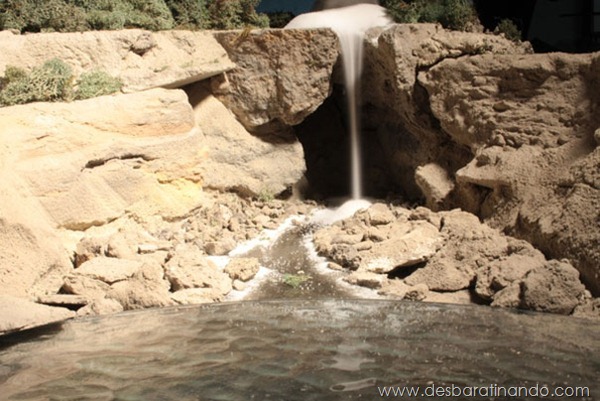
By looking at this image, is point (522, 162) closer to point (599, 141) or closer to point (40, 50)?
Result: point (599, 141)

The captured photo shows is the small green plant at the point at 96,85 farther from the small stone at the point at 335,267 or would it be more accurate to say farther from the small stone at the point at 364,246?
the small stone at the point at 364,246

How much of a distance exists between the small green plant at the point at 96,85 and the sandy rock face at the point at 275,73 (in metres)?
2.03

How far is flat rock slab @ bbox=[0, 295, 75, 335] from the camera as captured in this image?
20.0 ft

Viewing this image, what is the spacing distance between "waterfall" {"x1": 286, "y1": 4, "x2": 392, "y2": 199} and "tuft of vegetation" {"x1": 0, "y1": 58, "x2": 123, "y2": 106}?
3.54 m

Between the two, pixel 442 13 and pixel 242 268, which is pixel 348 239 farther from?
pixel 442 13

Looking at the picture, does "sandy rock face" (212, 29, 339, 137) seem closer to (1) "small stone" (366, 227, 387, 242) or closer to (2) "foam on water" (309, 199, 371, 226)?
(2) "foam on water" (309, 199, 371, 226)

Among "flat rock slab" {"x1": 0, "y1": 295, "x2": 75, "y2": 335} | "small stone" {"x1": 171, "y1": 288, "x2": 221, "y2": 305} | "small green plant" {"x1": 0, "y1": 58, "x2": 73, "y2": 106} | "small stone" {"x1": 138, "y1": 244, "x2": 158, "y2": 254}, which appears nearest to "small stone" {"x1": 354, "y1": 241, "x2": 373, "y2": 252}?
"small stone" {"x1": 171, "y1": 288, "x2": 221, "y2": 305}

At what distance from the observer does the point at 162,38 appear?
10297 millimetres

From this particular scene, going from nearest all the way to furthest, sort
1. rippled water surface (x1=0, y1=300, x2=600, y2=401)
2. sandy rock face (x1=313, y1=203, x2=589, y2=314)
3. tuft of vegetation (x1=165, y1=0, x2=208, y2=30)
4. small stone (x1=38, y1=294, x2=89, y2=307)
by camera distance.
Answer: rippled water surface (x1=0, y1=300, x2=600, y2=401) < sandy rock face (x1=313, y1=203, x2=589, y2=314) < small stone (x1=38, y1=294, x2=89, y2=307) < tuft of vegetation (x1=165, y1=0, x2=208, y2=30)

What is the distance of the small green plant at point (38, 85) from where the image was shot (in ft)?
27.9

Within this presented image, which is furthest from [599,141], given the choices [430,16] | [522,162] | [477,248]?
[430,16]

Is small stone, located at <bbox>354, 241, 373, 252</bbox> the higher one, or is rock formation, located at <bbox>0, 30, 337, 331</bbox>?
rock formation, located at <bbox>0, 30, 337, 331</bbox>

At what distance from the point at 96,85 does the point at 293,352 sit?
5651 mm

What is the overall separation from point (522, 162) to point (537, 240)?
1.17m
